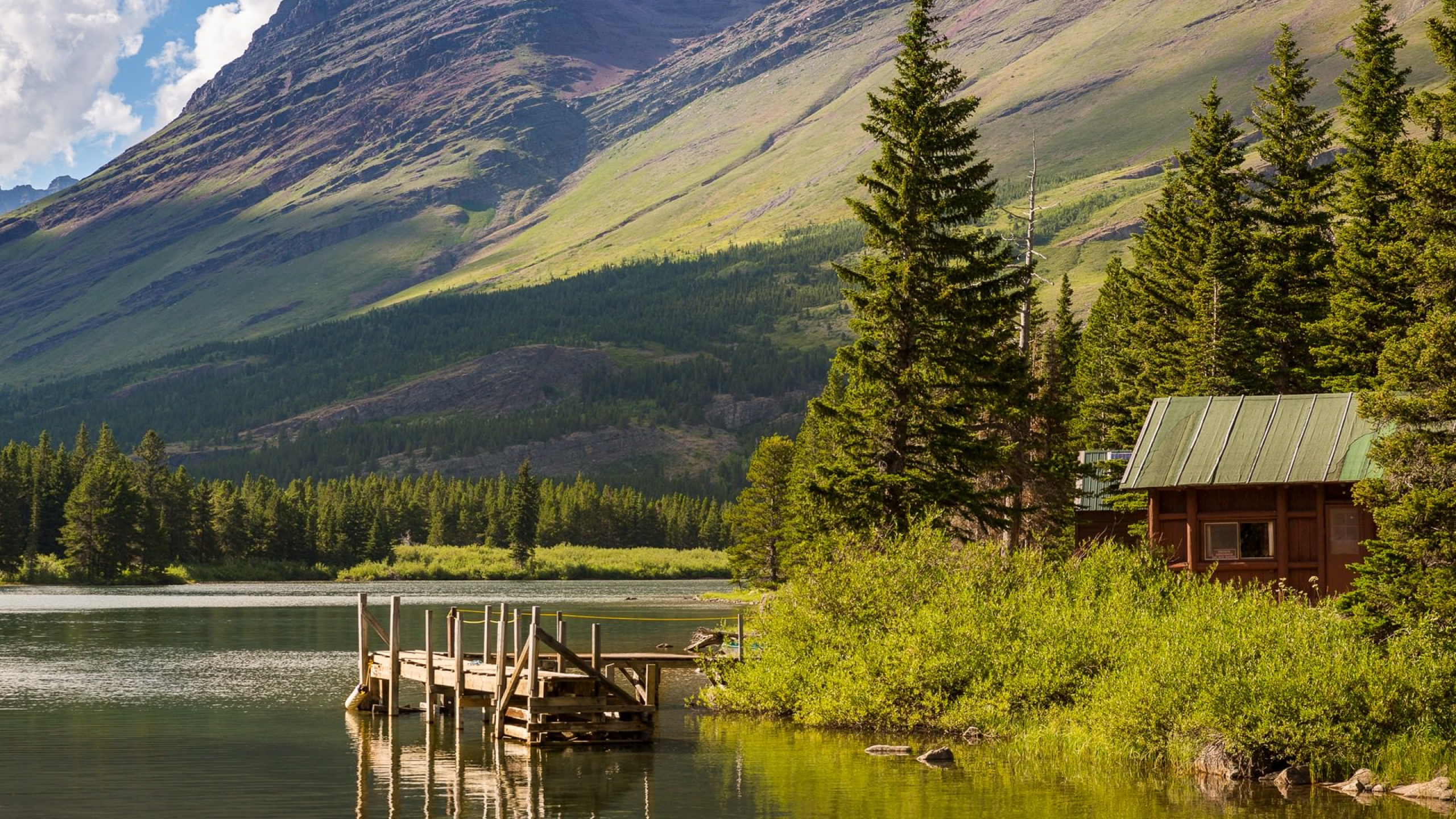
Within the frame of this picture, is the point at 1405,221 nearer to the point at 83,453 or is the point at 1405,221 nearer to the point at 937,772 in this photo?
the point at 937,772

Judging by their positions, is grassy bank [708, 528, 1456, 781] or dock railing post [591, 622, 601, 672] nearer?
grassy bank [708, 528, 1456, 781]

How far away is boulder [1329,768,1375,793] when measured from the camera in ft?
116

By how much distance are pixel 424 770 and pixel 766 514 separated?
77.0 metres

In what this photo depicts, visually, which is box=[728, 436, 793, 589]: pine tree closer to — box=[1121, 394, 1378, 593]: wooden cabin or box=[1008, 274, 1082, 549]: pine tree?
box=[1008, 274, 1082, 549]: pine tree

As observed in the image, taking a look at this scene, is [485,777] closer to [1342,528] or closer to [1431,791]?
[1431,791]

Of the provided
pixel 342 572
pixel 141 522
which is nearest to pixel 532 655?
pixel 141 522

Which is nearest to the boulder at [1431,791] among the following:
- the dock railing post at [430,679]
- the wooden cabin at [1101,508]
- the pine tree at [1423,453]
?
the pine tree at [1423,453]

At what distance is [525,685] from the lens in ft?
157

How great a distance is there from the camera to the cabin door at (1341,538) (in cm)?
4866

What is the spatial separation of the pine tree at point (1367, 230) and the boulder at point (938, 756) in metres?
24.6

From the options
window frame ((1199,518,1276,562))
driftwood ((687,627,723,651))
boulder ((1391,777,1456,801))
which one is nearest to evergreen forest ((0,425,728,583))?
driftwood ((687,627,723,651))

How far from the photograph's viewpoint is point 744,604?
126688mm

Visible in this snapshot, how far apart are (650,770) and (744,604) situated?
281ft

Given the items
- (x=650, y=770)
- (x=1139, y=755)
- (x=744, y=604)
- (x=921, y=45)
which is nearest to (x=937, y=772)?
(x=1139, y=755)
